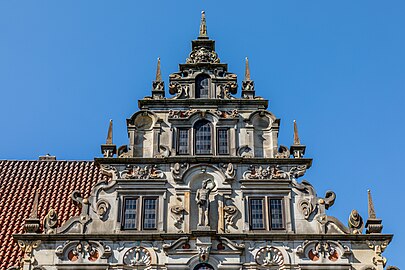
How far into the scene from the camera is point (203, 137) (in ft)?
75.2

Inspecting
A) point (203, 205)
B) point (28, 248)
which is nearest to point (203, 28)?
point (203, 205)

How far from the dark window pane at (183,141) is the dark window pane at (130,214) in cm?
217

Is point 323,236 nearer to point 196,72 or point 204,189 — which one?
point 204,189

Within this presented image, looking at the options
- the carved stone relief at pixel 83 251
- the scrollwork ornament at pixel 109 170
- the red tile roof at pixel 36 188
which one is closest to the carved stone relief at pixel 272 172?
the scrollwork ornament at pixel 109 170

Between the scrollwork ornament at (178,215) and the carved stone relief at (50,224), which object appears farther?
the scrollwork ornament at (178,215)

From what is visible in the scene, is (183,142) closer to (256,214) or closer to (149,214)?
(149,214)

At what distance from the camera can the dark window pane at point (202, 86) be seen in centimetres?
2391

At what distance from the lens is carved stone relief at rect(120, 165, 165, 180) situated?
21.9 meters

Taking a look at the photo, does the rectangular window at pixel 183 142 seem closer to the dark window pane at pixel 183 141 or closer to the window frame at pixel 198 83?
the dark window pane at pixel 183 141

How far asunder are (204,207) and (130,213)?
210 centimetres

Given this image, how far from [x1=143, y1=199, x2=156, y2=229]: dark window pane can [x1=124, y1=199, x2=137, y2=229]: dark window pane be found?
29cm

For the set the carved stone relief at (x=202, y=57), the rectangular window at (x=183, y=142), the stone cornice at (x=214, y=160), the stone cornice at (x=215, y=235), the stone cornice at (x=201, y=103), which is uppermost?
the carved stone relief at (x=202, y=57)

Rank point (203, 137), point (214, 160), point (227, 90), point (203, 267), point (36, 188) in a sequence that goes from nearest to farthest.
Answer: point (203, 267) → point (214, 160) → point (203, 137) → point (227, 90) → point (36, 188)

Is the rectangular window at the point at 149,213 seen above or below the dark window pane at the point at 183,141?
below
